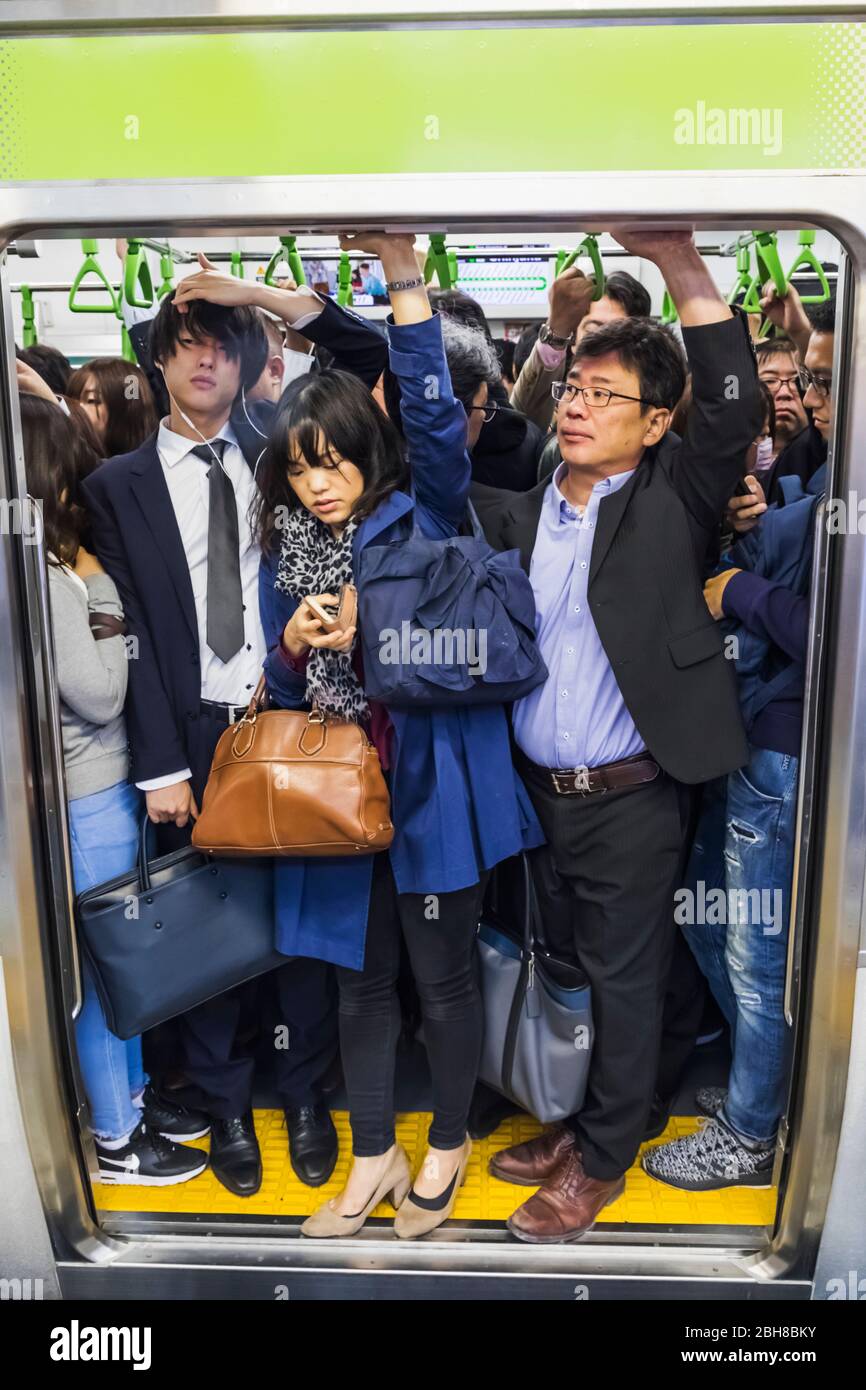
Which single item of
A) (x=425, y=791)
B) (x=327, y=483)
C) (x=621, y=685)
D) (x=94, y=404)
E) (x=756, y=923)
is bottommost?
(x=756, y=923)

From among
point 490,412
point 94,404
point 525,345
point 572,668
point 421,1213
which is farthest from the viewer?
point 525,345

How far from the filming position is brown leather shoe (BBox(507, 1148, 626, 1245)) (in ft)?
7.13

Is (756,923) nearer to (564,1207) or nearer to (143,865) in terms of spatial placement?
(564,1207)

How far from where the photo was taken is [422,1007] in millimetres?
2184

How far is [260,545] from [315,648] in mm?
271

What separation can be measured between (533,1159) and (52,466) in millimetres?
1860

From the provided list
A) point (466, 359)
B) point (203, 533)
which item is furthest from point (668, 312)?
point (203, 533)

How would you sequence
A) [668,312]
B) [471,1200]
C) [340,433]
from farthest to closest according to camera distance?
[668,312] → [471,1200] → [340,433]

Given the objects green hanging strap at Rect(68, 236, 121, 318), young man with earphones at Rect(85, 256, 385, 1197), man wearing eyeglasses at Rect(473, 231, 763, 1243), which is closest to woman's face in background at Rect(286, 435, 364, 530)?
young man with earphones at Rect(85, 256, 385, 1197)

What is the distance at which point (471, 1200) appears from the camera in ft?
7.53

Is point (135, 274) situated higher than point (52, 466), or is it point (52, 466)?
point (135, 274)

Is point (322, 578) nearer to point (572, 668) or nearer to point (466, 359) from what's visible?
point (572, 668)

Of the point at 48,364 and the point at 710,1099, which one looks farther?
the point at 48,364
